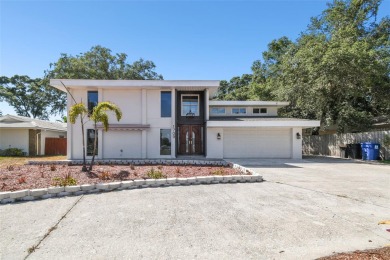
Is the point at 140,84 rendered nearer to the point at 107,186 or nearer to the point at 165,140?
the point at 165,140

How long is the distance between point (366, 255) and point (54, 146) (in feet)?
83.3

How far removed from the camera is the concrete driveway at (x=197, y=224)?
139 inches

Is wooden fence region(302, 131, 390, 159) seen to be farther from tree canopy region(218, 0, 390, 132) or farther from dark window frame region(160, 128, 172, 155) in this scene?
dark window frame region(160, 128, 172, 155)

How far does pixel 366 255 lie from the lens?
3191mm

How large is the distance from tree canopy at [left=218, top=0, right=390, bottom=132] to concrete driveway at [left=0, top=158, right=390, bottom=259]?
42.7 feet

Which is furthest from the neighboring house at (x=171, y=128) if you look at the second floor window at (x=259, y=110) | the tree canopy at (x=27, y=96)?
the tree canopy at (x=27, y=96)

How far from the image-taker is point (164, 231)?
13.8 ft

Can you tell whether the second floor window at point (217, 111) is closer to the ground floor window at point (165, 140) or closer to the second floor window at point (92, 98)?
the ground floor window at point (165, 140)

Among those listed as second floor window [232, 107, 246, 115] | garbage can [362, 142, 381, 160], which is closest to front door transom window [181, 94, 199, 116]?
second floor window [232, 107, 246, 115]

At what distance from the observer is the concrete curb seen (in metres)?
6.13

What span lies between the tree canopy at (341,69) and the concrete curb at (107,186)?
13.5m

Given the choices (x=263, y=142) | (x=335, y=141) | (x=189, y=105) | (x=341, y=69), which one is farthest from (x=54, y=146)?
(x=335, y=141)

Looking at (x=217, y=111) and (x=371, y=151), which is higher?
(x=217, y=111)

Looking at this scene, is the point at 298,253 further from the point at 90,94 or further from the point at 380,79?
the point at 380,79
